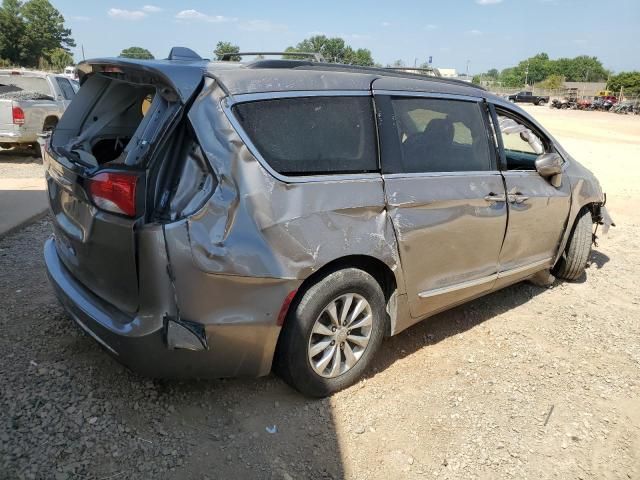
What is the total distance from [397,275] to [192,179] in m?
1.34

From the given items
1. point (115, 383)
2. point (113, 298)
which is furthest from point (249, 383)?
point (113, 298)

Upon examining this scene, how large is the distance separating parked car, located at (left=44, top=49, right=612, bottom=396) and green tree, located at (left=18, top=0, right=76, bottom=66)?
87616 millimetres

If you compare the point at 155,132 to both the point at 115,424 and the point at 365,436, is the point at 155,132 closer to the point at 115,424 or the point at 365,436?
the point at 115,424

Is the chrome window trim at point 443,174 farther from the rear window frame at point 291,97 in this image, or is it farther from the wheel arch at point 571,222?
the wheel arch at point 571,222

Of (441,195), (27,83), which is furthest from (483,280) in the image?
(27,83)

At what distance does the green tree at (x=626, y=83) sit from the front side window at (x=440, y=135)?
85.2m

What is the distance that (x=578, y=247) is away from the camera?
195 inches

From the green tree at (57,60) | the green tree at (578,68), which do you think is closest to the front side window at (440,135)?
the green tree at (57,60)

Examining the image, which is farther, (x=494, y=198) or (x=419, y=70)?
(x=419, y=70)

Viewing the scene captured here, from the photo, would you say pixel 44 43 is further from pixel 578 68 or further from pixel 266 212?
pixel 578 68

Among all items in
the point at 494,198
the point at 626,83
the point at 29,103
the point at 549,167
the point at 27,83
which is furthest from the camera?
the point at 626,83

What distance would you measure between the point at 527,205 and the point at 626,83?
306 feet

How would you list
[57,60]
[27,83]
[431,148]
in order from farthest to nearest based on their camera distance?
[57,60]
[27,83]
[431,148]

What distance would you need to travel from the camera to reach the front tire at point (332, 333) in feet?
9.08
